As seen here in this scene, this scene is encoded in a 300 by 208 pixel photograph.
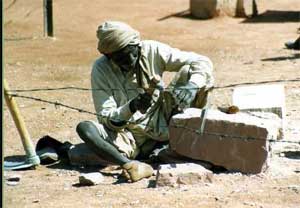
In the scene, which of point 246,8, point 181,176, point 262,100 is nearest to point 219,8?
point 246,8

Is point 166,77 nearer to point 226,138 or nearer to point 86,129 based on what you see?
point 86,129

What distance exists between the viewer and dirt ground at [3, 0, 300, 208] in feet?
19.9

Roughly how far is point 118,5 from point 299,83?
9013 millimetres

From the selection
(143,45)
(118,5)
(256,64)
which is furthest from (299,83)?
(118,5)

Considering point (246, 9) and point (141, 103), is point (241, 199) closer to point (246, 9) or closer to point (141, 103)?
point (141, 103)

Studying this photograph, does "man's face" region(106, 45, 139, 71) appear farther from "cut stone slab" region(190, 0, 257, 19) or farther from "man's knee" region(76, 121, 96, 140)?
"cut stone slab" region(190, 0, 257, 19)

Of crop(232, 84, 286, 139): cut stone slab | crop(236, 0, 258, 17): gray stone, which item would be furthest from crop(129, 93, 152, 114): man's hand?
crop(236, 0, 258, 17): gray stone

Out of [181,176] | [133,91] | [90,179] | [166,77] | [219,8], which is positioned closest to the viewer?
[181,176]

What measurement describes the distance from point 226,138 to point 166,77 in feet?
15.2

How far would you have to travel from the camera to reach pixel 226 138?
21.5 ft

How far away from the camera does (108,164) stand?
23.2 feet

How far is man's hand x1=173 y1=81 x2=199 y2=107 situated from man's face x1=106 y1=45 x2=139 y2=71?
1.19 feet

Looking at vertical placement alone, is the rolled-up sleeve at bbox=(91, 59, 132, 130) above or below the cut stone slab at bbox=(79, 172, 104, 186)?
above

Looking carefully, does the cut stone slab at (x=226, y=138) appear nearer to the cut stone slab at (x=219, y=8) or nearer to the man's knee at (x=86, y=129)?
the man's knee at (x=86, y=129)
